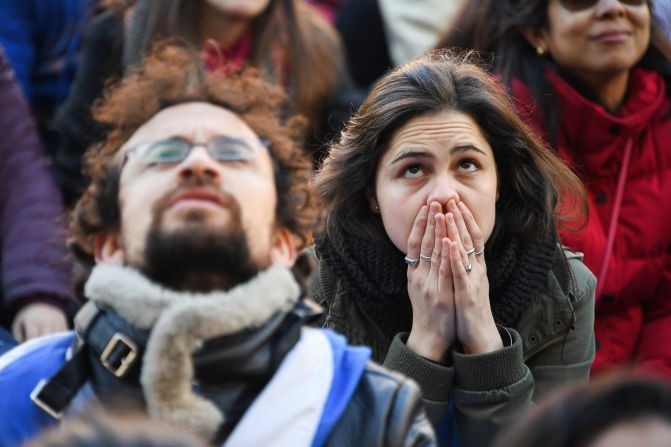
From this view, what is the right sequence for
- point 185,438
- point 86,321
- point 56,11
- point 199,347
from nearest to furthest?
point 185,438
point 199,347
point 86,321
point 56,11

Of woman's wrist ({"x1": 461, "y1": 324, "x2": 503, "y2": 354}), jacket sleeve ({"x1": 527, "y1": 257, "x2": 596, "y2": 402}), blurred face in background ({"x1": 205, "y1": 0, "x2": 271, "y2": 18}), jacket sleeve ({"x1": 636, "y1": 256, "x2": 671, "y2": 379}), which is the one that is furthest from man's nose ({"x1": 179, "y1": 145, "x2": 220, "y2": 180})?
blurred face in background ({"x1": 205, "y1": 0, "x2": 271, "y2": 18})

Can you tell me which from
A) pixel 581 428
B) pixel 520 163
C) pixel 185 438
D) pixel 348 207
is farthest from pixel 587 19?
pixel 185 438

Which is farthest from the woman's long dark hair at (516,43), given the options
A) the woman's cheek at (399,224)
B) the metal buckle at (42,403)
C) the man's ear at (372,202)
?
the metal buckle at (42,403)

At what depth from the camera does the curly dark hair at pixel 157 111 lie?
2.99 metres

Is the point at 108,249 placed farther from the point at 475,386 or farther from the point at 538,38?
the point at 538,38

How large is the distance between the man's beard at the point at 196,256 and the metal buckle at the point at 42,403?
339 mm

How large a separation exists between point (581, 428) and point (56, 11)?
3.72 meters

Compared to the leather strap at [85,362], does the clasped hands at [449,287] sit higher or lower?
lower

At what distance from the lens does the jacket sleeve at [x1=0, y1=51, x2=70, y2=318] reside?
4.05m

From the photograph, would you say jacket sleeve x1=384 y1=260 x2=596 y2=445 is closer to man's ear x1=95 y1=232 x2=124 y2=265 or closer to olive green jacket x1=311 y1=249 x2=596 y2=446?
olive green jacket x1=311 y1=249 x2=596 y2=446

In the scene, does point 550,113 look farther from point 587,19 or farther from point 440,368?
point 440,368

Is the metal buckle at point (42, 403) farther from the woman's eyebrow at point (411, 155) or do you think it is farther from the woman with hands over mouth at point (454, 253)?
the woman's eyebrow at point (411, 155)

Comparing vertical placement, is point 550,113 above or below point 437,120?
below

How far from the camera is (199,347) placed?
100.0 inches
